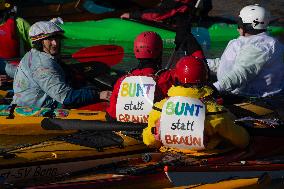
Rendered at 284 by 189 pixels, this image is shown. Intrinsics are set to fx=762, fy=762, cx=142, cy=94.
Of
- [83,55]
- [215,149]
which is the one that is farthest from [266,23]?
[83,55]

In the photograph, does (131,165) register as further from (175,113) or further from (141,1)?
(141,1)

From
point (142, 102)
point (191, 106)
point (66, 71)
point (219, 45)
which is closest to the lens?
point (191, 106)

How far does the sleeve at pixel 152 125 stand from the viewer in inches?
260

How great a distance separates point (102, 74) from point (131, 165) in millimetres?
3232

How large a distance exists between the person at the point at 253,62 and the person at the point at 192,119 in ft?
6.15

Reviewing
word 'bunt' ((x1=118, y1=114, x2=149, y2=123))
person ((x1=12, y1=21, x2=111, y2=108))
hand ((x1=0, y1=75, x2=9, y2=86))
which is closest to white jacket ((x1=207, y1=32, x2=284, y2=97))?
word 'bunt' ((x1=118, y1=114, x2=149, y2=123))

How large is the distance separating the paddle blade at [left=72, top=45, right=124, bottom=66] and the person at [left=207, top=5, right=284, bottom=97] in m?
4.87

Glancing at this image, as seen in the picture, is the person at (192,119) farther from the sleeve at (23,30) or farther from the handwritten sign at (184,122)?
the sleeve at (23,30)

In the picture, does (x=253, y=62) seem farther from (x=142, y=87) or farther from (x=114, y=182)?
(x=114, y=182)

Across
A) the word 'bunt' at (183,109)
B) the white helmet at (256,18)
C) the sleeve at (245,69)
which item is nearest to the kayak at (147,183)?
the word 'bunt' at (183,109)

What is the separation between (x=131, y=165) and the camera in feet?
22.0

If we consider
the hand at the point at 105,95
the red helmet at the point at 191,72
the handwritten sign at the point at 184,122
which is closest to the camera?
the handwritten sign at the point at 184,122

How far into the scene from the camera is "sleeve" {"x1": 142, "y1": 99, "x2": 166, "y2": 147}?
6598 mm

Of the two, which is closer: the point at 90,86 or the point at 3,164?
the point at 3,164
